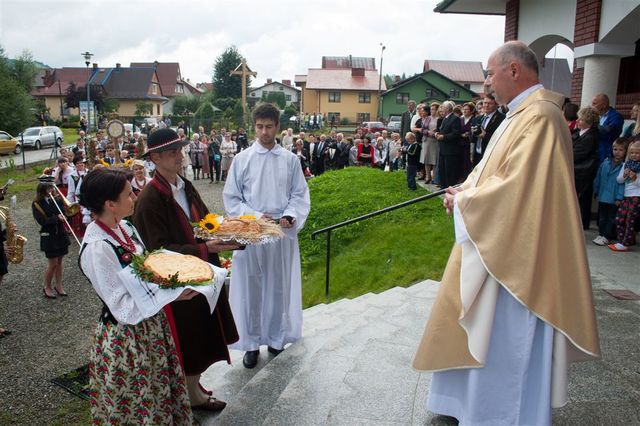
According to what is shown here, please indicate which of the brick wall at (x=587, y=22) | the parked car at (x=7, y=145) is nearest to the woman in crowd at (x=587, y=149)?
the brick wall at (x=587, y=22)

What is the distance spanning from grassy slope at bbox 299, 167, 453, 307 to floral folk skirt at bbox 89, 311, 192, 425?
432cm

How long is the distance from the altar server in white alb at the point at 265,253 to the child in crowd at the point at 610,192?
181 inches

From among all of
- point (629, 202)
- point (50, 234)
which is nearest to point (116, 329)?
point (50, 234)

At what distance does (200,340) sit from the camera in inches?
151

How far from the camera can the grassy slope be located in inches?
301

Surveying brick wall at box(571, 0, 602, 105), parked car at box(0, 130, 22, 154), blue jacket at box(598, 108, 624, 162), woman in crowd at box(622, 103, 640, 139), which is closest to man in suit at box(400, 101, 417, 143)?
brick wall at box(571, 0, 602, 105)

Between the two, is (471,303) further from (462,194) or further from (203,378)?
(203,378)

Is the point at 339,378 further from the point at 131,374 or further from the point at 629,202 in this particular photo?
the point at 629,202

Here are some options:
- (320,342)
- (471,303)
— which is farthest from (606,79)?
(471,303)

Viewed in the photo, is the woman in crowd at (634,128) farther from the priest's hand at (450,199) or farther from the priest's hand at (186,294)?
the priest's hand at (186,294)

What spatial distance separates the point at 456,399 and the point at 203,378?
264cm

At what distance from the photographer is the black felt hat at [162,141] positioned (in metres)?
3.74

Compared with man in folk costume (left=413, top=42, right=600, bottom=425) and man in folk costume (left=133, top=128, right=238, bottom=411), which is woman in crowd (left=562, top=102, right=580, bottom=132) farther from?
man in folk costume (left=133, top=128, right=238, bottom=411)

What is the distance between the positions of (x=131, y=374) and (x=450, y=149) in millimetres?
8553
